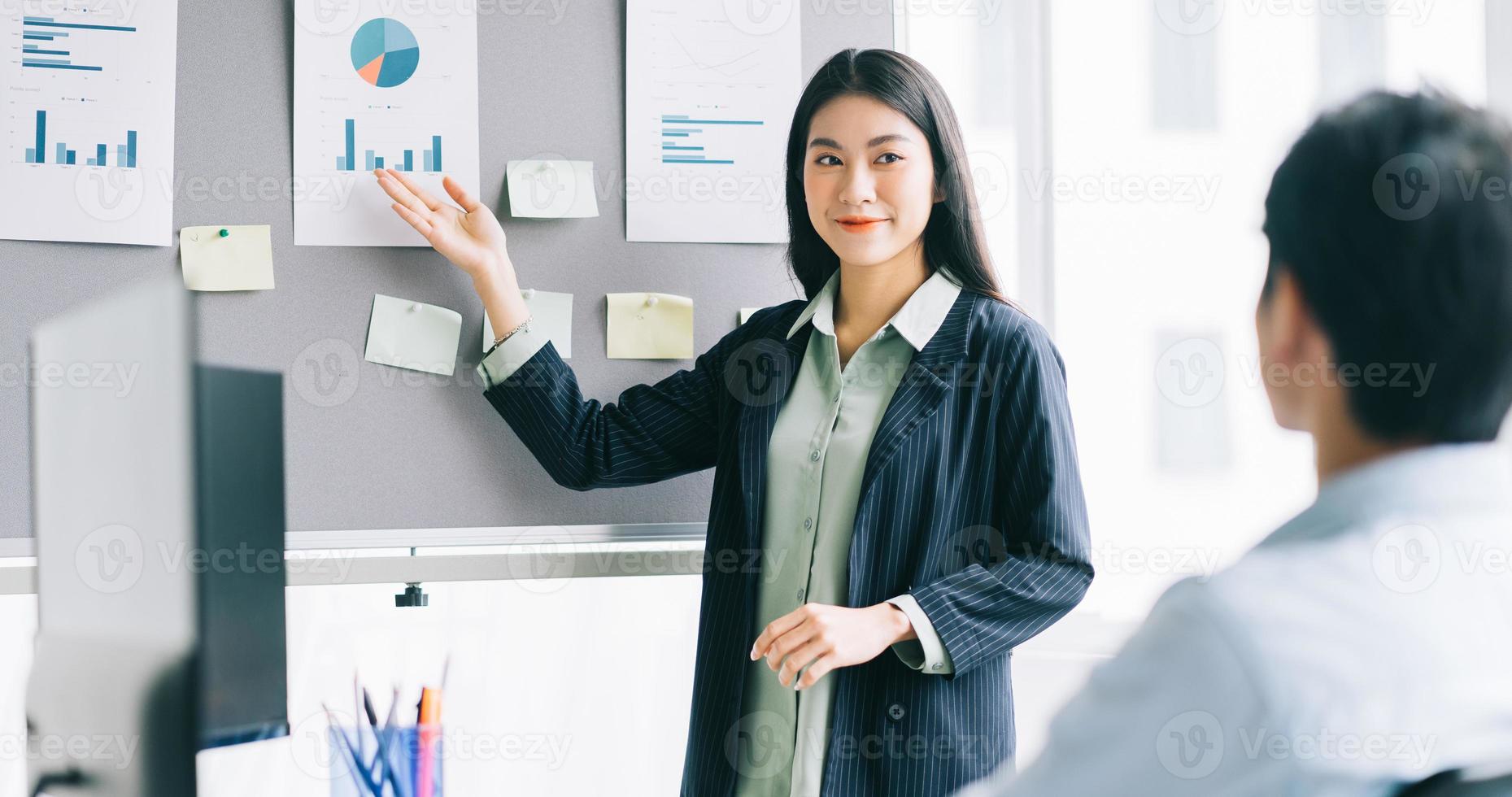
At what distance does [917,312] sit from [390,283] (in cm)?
71

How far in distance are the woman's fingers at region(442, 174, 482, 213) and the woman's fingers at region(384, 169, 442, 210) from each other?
22 millimetres

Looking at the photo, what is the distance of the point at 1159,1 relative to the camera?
1793 mm

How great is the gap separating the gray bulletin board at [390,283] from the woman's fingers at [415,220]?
72 millimetres

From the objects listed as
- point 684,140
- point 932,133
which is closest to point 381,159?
point 684,140

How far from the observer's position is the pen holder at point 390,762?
133 centimetres

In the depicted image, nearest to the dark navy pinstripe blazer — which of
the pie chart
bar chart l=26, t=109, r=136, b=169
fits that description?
the pie chart

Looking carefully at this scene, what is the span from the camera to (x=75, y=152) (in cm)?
133

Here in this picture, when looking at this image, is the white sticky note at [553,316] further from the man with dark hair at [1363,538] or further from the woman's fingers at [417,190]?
the man with dark hair at [1363,538]

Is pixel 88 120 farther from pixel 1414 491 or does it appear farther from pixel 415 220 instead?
pixel 1414 491

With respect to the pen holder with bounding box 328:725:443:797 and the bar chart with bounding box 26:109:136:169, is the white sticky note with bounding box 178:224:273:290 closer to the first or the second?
the bar chart with bounding box 26:109:136:169

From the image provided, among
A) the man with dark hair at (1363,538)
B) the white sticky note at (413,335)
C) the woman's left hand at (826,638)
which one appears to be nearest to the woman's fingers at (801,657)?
the woman's left hand at (826,638)

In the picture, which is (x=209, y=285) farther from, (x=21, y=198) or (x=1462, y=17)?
(x=1462, y=17)

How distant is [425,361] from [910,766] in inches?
32.1

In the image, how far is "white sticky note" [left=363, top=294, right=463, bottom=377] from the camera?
4.56 feet
